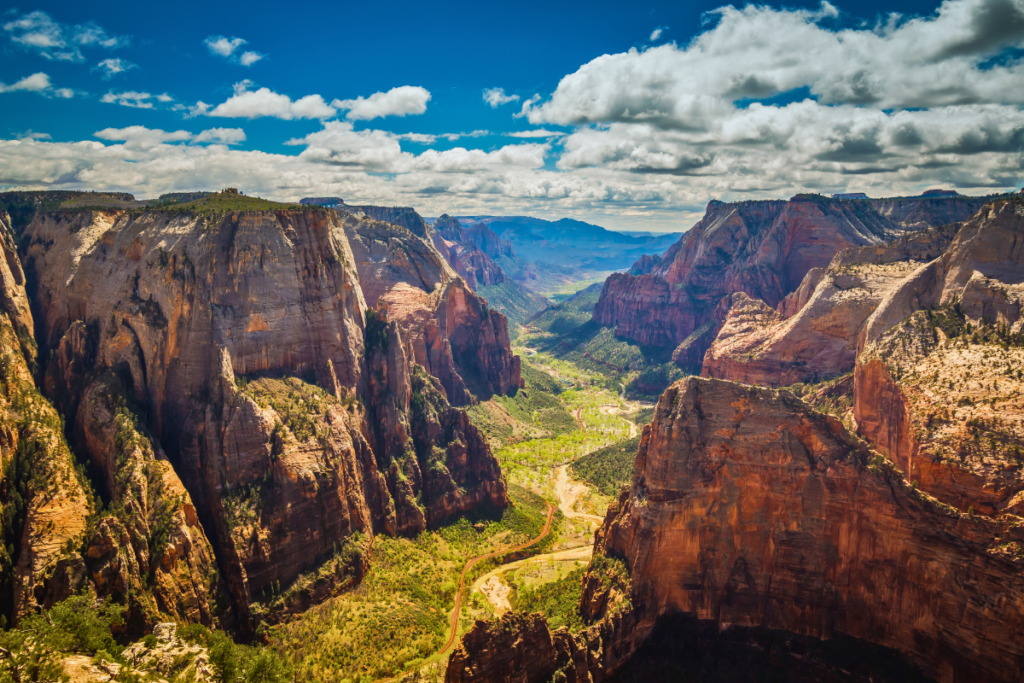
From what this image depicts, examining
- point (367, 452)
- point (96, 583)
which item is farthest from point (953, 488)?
point (96, 583)

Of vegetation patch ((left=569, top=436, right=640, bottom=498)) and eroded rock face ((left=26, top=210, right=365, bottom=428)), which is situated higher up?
eroded rock face ((left=26, top=210, right=365, bottom=428))

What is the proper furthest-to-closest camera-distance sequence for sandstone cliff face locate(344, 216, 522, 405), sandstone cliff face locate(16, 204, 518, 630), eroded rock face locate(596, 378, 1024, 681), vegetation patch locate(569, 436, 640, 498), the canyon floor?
sandstone cliff face locate(344, 216, 522, 405) < vegetation patch locate(569, 436, 640, 498) < the canyon floor < sandstone cliff face locate(16, 204, 518, 630) < eroded rock face locate(596, 378, 1024, 681)

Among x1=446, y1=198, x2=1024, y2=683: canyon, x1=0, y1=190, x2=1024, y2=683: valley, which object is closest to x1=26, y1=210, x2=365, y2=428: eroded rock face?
x1=0, y1=190, x2=1024, y2=683: valley

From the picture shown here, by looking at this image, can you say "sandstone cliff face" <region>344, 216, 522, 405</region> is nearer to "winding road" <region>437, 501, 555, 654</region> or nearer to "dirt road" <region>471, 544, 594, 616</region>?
"winding road" <region>437, 501, 555, 654</region>

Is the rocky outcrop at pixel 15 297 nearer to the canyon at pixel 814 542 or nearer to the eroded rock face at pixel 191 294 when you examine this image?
the eroded rock face at pixel 191 294

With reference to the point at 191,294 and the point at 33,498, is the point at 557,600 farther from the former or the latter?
the point at 191,294

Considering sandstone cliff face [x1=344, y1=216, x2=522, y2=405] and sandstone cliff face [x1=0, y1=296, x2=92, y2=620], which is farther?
sandstone cliff face [x1=344, y1=216, x2=522, y2=405]
